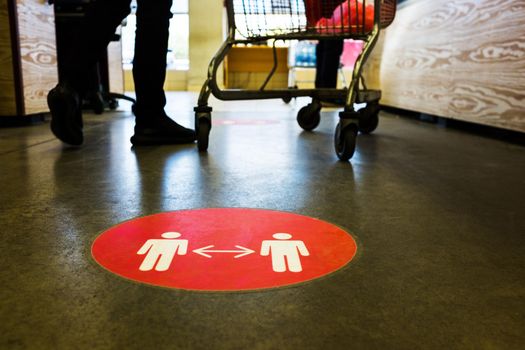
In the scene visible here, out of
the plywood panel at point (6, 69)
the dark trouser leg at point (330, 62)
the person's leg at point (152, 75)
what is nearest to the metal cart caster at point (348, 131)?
the person's leg at point (152, 75)

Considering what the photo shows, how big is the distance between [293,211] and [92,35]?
3.99 ft

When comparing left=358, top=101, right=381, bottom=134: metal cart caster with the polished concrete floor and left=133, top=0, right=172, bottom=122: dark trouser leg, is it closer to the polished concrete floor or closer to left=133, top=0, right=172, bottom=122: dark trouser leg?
the polished concrete floor

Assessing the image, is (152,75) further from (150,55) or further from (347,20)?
(347,20)

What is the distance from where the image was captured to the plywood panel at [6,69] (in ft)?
8.95

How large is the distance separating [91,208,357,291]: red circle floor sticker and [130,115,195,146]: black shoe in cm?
107

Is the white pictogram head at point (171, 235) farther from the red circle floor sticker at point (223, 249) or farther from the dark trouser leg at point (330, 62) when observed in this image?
the dark trouser leg at point (330, 62)

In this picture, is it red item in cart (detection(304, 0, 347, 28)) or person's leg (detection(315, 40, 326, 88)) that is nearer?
red item in cart (detection(304, 0, 347, 28))

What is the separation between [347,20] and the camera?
6.93 ft

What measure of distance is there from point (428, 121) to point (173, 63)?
22.7 ft

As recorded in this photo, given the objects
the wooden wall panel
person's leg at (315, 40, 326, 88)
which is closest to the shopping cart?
the wooden wall panel

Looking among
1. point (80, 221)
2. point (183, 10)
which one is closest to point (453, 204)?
point (80, 221)

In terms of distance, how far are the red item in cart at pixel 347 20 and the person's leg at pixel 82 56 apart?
2.73ft

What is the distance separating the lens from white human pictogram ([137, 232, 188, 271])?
0.81m

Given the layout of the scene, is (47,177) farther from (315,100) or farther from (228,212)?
(315,100)
